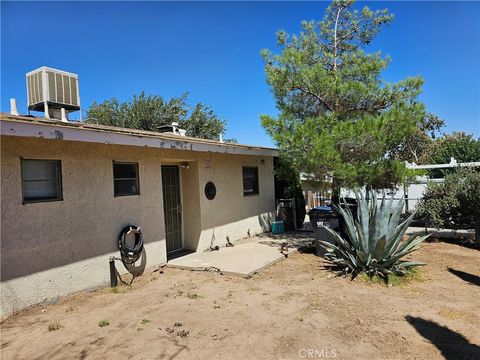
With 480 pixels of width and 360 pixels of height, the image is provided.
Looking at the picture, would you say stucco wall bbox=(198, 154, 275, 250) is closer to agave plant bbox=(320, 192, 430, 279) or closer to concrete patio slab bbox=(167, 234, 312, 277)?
concrete patio slab bbox=(167, 234, 312, 277)

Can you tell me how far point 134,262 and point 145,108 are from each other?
21424 mm

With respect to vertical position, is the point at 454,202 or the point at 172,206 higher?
the point at 172,206

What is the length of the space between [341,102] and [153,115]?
67.4 feet

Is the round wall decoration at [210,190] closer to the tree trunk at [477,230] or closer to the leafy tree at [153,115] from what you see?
the tree trunk at [477,230]

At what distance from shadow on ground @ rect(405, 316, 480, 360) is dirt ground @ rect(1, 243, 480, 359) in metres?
0.01

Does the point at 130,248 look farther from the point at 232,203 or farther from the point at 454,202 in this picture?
the point at 454,202

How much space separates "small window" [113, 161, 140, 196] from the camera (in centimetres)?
682

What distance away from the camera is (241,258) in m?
8.09

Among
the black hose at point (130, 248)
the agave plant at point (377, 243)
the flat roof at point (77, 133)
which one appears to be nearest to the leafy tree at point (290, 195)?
the flat roof at point (77, 133)

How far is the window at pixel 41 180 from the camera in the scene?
209 inches

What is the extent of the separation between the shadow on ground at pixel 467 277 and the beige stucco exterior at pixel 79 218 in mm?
5577

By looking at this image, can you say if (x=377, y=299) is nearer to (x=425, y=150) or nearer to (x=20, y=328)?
(x=20, y=328)

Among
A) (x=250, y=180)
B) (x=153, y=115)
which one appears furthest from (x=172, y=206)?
(x=153, y=115)

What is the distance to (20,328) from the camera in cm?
459
